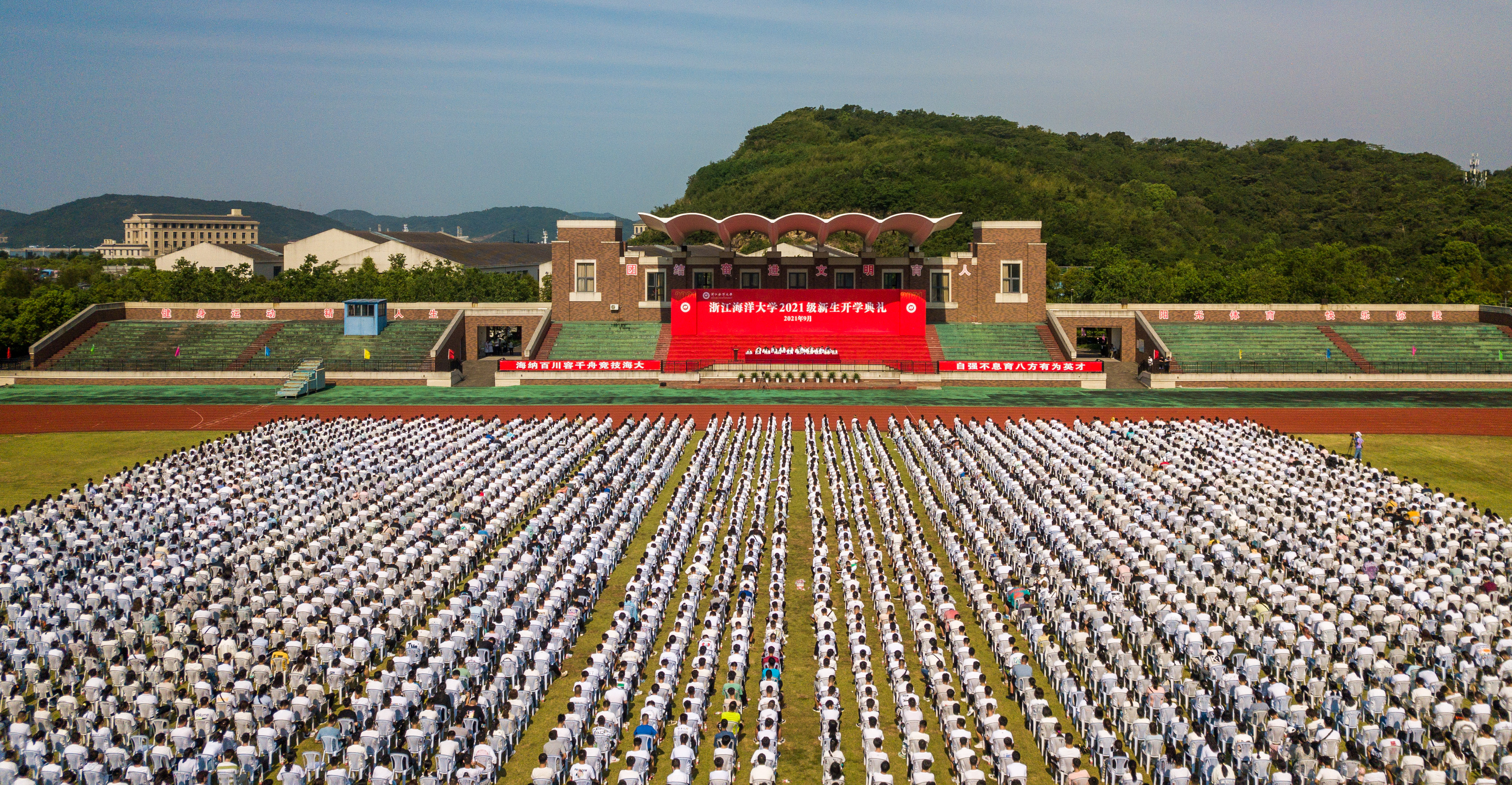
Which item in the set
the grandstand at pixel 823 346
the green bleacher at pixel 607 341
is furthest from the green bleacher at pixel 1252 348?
the green bleacher at pixel 607 341

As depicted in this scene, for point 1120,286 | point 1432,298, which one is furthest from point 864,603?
point 1432,298

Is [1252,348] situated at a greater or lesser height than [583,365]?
greater

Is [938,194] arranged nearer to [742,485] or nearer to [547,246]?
[547,246]

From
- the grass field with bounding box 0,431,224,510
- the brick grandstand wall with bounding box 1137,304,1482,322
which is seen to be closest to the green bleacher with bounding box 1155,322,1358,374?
the brick grandstand wall with bounding box 1137,304,1482,322

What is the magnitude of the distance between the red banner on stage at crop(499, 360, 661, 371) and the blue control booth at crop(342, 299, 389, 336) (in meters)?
8.62

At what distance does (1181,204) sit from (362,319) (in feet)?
331

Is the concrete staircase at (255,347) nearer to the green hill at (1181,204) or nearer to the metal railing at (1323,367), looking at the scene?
the metal railing at (1323,367)

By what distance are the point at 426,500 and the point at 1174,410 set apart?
107 feet

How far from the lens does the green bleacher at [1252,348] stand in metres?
56.5

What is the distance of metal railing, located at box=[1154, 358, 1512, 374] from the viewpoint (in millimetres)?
55938

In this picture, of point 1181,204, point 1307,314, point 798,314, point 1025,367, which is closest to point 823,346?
point 798,314

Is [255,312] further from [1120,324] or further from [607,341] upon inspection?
[1120,324]

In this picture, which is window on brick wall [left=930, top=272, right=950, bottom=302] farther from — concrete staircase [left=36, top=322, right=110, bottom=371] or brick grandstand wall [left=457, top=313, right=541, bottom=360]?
concrete staircase [left=36, top=322, right=110, bottom=371]

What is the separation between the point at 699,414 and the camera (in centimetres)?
4609
